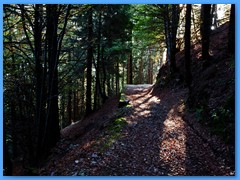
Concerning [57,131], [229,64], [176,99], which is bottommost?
[57,131]

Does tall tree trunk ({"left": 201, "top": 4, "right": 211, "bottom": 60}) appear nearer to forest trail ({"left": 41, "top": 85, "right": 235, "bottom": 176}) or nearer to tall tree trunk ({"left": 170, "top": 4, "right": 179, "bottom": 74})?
tall tree trunk ({"left": 170, "top": 4, "right": 179, "bottom": 74})

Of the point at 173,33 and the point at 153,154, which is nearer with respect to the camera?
the point at 153,154

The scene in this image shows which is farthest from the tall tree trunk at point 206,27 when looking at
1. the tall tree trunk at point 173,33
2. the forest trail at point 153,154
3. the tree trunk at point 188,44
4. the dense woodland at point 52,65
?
the forest trail at point 153,154

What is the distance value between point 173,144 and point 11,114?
3.25 meters

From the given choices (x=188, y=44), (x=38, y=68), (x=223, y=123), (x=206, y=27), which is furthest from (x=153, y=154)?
(x=206, y=27)

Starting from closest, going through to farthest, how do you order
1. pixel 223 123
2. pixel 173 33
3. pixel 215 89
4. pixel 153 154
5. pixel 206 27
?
pixel 153 154
pixel 223 123
pixel 215 89
pixel 206 27
pixel 173 33

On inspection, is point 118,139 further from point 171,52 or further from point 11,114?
point 171,52

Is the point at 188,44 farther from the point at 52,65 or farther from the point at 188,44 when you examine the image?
the point at 52,65

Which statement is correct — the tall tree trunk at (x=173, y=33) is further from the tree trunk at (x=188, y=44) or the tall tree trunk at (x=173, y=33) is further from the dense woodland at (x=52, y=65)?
the tree trunk at (x=188, y=44)

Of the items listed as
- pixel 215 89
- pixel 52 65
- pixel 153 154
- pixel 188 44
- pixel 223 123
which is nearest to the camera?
Result: pixel 52 65

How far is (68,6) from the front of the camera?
4.47 meters

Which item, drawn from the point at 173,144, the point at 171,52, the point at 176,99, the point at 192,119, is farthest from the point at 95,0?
the point at 171,52

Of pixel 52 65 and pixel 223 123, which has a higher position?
pixel 52 65

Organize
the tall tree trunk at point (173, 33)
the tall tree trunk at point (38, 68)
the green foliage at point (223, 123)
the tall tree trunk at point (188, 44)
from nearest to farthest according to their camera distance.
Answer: the tall tree trunk at point (38, 68) → the green foliage at point (223, 123) → the tall tree trunk at point (188, 44) → the tall tree trunk at point (173, 33)
